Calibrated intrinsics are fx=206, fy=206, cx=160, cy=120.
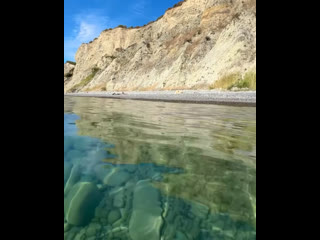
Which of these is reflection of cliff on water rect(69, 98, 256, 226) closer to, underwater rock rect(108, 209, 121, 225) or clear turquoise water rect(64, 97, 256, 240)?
clear turquoise water rect(64, 97, 256, 240)

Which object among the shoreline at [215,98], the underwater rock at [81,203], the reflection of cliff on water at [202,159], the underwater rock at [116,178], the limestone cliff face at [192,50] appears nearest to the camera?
the underwater rock at [81,203]

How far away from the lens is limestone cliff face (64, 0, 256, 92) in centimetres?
2386

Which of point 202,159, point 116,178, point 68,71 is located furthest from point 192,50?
point 68,71

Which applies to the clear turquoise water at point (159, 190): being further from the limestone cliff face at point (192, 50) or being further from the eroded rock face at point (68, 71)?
the eroded rock face at point (68, 71)

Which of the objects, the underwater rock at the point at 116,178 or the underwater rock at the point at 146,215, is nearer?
the underwater rock at the point at 146,215

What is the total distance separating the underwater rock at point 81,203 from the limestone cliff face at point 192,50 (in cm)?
2157

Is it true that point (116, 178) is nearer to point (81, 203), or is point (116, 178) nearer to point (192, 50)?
point (81, 203)

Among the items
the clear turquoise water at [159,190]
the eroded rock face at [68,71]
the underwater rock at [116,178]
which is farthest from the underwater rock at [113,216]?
the eroded rock face at [68,71]

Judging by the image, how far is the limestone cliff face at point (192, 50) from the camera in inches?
939

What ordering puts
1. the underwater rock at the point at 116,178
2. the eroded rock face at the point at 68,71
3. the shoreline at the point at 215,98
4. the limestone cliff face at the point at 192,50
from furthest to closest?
1. the eroded rock face at the point at 68,71
2. the limestone cliff face at the point at 192,50
3. the shoreline at the point at 215,98
4. the underwater rock at the point at 116,178

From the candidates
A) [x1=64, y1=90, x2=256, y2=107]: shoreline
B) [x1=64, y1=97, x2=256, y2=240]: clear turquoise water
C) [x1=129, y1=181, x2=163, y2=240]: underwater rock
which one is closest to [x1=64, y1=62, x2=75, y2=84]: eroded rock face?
[x1=64, y1=90, x2=256, y2=107]: shoreline
